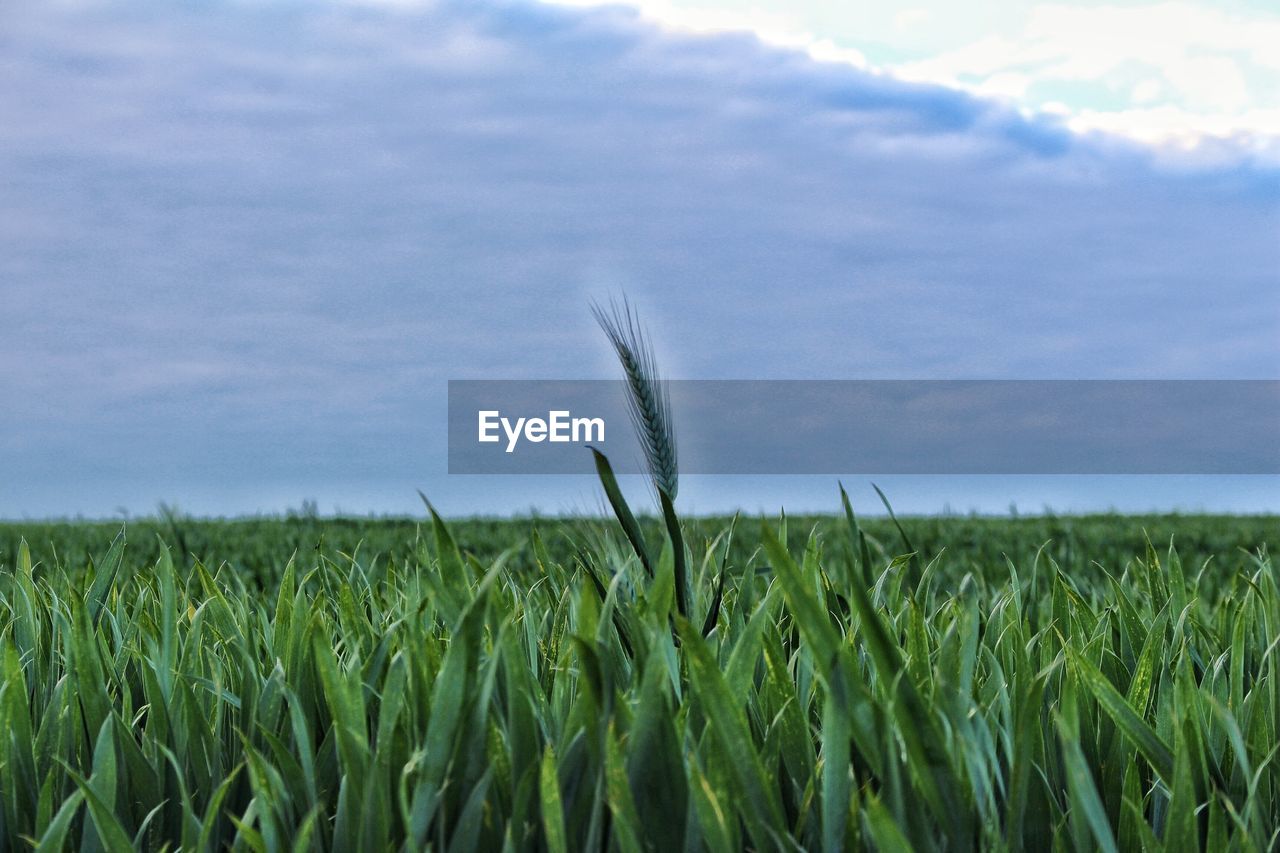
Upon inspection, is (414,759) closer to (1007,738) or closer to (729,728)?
(729,728)

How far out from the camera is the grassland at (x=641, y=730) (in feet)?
2.97

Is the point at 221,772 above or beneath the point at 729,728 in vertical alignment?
beneath

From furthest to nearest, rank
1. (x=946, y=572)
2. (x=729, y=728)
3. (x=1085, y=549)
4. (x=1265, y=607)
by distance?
1. (x=1085, y=549)
2. (x=946, y=572)
3. (x=1265, y=607)
4. (x=729, y=728)

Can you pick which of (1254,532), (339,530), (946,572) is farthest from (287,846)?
(1254,532)

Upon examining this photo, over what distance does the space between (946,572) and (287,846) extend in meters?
4.07

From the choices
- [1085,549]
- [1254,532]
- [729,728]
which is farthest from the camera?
[1254,532]

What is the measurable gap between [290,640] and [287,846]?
1.38 ft

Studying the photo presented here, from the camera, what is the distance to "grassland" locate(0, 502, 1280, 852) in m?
0.91

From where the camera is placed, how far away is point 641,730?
93cm

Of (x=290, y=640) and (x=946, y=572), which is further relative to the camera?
(x=946, y=572)

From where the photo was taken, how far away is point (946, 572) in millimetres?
4738

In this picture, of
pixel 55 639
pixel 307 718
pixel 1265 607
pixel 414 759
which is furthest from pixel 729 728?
pixel 55 639

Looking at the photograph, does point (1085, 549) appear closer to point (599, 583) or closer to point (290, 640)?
point (599, 583)

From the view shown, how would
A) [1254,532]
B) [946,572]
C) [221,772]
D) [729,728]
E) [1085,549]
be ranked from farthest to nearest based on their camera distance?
[1254,532] → [1085,549] → [946,572] → [221,772] → [729,728]
